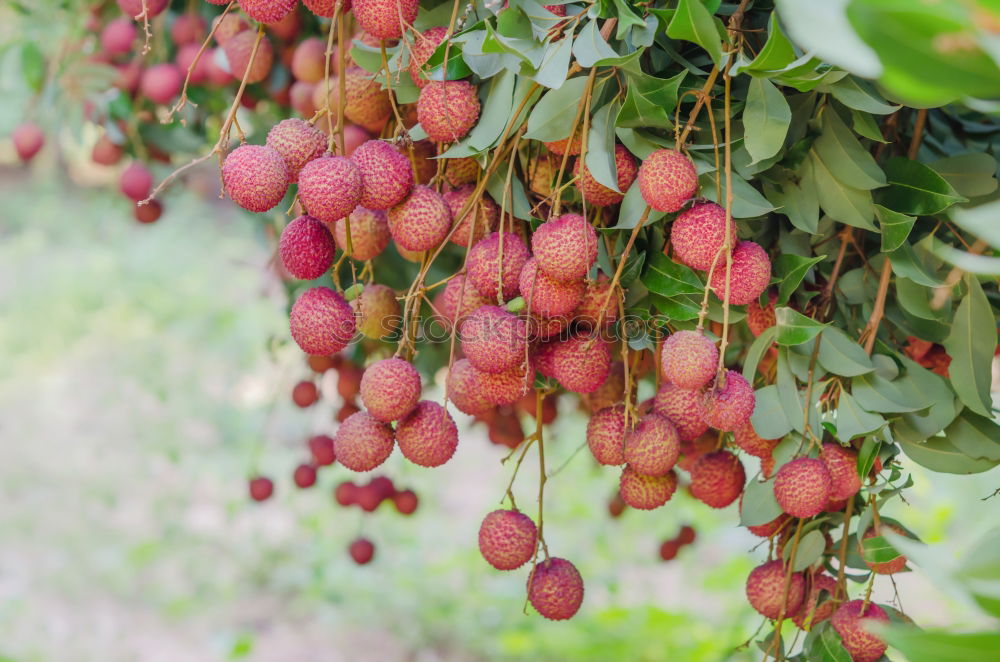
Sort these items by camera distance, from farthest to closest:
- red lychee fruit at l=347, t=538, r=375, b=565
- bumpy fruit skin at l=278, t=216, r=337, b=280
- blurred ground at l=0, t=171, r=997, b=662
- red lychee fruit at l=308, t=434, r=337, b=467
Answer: blurred ground at l=0, t=171, r=997, b=662 → red lychee fruit at l=347, t=538, r=375, b=565 → red lychee fruit at l=308, t=434, r=337, b=467 → bumpy fruit skin at l=278, t=216, r=337, b=280

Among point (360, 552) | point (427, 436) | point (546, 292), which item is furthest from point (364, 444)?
point (360, 552)

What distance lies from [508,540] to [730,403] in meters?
0.17

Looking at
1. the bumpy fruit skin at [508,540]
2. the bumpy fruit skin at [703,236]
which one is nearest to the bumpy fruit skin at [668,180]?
the bumpy fruit skin at [703,236]

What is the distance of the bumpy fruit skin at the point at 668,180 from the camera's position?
0.45 metres

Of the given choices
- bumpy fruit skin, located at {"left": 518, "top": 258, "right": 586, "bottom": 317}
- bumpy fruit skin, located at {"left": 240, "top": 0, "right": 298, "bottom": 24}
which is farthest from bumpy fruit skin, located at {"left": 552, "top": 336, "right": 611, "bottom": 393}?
bumpy fruit skin, located at {"left": 240, "top": 0, "right": 298, "bottom": 24}

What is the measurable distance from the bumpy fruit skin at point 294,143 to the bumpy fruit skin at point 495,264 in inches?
4.2

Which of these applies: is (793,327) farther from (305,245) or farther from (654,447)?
(305,245)

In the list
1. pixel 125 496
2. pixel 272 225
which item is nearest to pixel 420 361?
pixel 272 225

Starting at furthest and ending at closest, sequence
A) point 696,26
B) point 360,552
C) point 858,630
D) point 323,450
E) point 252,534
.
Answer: point 252,534 → point 360,552 → point 323,450 → point 858,630 → point 696,26

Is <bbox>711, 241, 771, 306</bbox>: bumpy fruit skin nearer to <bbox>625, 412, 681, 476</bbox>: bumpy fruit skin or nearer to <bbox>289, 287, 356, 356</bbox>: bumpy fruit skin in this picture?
<bbox>625, 412, 681, 476</bbox>: bumpy fruit skin

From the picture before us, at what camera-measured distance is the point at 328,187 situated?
0.46 m

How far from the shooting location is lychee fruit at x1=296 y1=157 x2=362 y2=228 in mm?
464

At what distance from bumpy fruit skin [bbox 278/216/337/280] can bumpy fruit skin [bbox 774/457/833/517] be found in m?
0.29

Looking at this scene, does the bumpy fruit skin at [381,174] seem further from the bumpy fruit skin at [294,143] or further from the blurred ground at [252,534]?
the blurred ground at [252,534]
